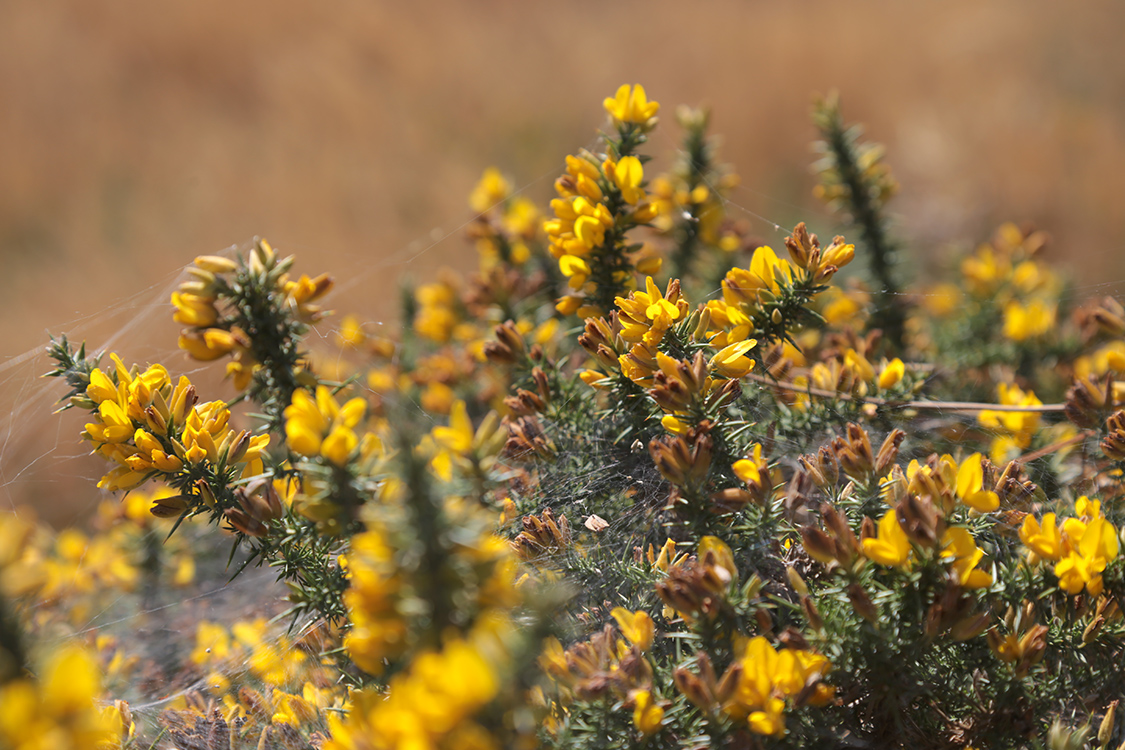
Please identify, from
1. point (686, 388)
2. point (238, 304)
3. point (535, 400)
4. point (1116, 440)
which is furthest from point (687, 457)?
point (238, 304)

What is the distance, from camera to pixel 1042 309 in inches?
90.9

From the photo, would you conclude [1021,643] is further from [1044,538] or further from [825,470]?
[825,470]

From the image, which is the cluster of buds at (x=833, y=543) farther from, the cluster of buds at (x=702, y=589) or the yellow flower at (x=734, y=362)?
the yellow flower at (x=734, y=362)

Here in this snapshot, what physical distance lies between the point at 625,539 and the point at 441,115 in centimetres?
772

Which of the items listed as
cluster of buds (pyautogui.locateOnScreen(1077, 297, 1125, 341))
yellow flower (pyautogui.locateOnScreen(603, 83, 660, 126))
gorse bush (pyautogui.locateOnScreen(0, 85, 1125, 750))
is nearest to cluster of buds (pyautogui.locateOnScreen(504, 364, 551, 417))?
gorse bush (pyautogui.locateOnScreen(0, 85, 1125, 750))

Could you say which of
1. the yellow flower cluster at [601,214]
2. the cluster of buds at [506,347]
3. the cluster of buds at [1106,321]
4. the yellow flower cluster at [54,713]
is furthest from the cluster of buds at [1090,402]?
the yellow flower cluster at [54,713]

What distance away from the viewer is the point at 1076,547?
1.07 meters

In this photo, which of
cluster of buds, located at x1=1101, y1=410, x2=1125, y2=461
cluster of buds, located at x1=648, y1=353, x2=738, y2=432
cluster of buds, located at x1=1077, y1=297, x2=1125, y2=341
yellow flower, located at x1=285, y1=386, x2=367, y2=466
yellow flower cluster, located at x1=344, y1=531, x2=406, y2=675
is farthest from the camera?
cluster of buds, located at x1=1077, y1=297, x2=1125, y2=341

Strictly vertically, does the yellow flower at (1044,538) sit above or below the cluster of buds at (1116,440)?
below

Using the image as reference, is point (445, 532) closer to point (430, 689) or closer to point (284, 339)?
point (430, 689)

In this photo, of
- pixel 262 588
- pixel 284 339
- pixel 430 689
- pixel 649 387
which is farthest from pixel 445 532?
pixel 262 588

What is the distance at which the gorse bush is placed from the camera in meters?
0.72

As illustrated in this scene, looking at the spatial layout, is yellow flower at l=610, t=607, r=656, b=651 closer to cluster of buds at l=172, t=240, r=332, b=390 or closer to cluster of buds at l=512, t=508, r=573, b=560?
cluster of buds at l=512, t=508, r=573, b=560

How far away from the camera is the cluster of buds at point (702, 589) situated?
0.99m
